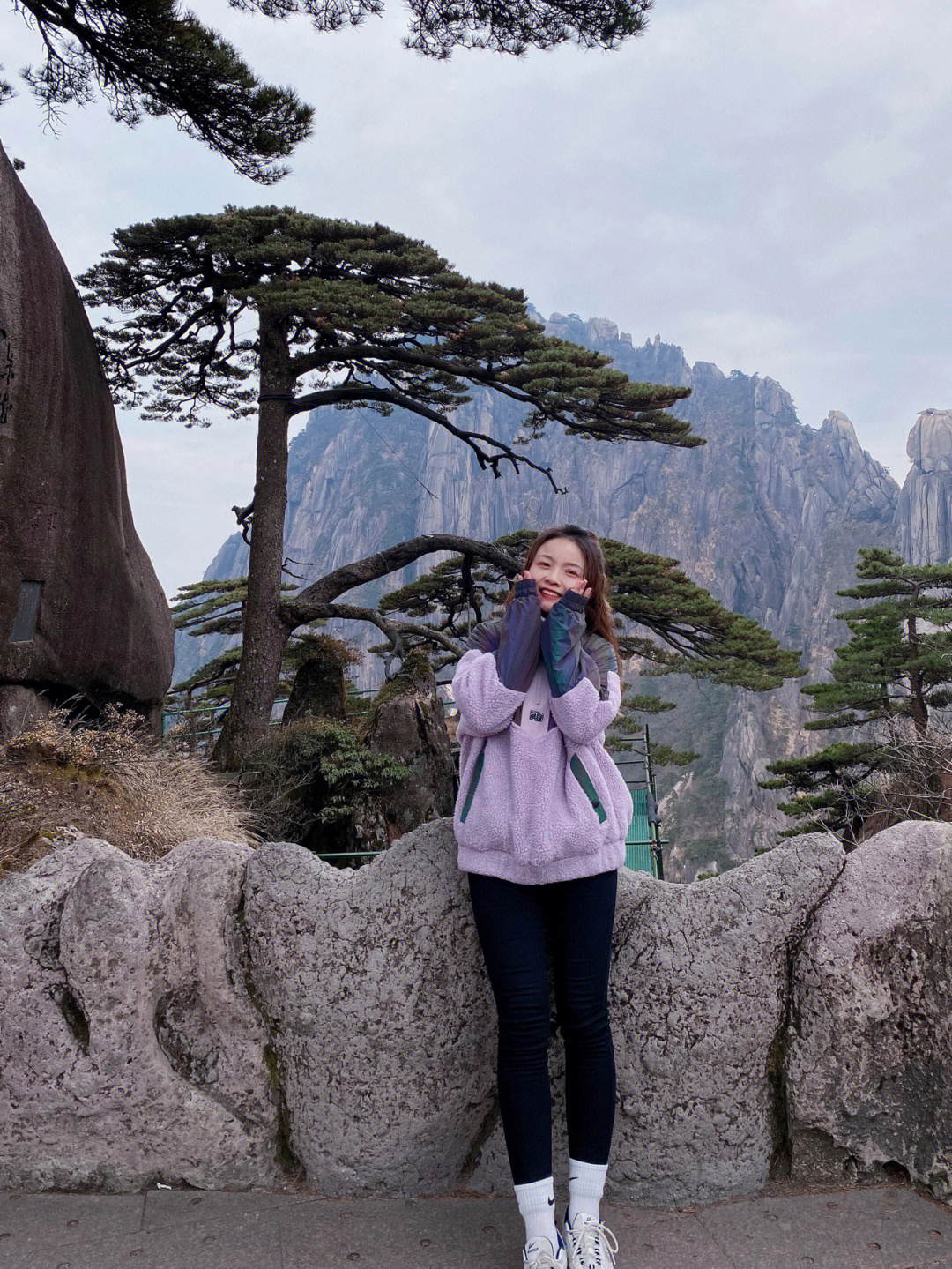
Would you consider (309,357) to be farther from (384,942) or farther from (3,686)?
(384,942)

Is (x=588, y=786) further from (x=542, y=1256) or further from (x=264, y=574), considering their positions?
(x=264, y=574)

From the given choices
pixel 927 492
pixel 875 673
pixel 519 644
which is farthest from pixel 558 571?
pixel 927 492

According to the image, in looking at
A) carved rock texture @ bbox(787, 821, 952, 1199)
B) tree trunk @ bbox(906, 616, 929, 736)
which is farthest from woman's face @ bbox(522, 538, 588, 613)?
tree trunk @ bbox(906, 616, 929, 736)

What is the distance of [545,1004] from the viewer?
1873mm

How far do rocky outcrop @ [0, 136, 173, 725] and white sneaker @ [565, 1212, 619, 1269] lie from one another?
14.2 ft

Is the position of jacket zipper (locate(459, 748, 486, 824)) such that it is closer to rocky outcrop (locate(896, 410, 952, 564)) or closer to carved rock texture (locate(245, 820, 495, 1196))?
carved rock texture (locate(245, 820, 495, 1196))

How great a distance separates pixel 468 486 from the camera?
92.6 metres

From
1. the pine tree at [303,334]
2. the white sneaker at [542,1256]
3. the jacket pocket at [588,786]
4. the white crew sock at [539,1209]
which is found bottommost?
the white sneaker at [542,1256]

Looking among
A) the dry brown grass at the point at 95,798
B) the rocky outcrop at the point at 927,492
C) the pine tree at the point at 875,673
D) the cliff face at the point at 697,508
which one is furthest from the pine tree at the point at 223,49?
the rocky outcrop at the point at 927,492

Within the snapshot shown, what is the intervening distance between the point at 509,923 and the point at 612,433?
27.9 feet

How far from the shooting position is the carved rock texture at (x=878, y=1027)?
2006 millimetres

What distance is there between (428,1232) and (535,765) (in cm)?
98

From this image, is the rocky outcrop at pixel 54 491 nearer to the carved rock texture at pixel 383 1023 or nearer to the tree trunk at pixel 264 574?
the tree trunk at pixel 264 574

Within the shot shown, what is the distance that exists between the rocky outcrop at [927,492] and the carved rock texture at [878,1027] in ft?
211
